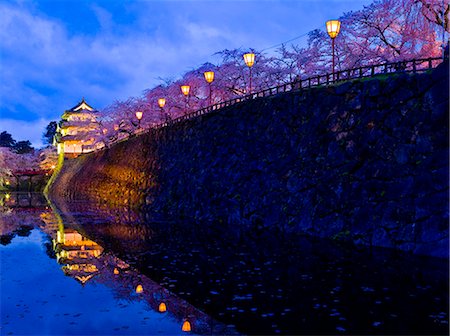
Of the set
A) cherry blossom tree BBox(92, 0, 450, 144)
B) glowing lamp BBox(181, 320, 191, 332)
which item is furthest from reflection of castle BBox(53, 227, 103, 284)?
cherry blossom tree BBox(92, 0, 450, 144)

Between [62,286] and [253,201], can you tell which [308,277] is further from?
[253,201]

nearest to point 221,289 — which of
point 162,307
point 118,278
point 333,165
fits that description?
point 162,307

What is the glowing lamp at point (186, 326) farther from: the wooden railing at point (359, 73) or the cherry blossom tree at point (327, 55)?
the cherry blossom tree at point (327, 55)

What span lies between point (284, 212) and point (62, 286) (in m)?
9.87

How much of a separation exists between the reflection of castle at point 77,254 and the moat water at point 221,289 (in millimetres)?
34

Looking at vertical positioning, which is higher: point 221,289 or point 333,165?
point 333,165

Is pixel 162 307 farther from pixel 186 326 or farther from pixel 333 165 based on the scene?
pixel 333 165

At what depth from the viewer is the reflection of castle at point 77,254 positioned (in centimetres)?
1034

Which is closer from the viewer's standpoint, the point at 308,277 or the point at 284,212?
the point at 308,277

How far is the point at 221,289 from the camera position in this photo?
837cm

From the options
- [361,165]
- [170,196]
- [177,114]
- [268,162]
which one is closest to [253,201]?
[268,162]

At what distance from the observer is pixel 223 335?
19.5ft

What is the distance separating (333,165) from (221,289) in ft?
28.3

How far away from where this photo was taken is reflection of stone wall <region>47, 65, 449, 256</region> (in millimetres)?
12133
